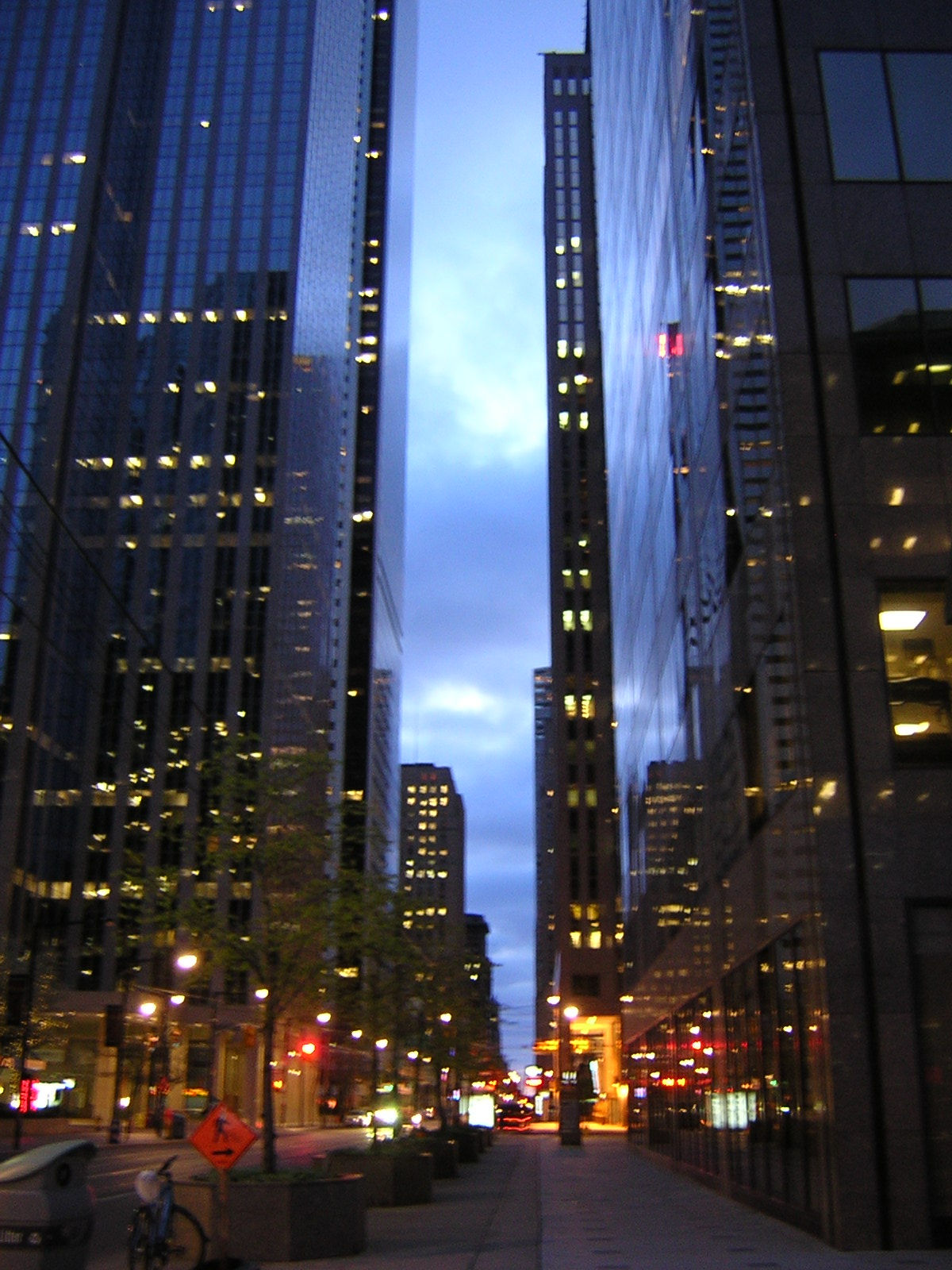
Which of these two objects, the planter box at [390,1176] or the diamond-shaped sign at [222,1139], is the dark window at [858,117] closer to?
the diamond-shaped sign at [222,1139]

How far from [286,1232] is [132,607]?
348ft

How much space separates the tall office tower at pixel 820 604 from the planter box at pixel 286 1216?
6.47 m

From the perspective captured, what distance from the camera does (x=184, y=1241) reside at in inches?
581

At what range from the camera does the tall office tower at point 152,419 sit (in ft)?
355

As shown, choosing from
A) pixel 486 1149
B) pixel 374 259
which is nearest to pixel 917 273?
pixel 486 1149

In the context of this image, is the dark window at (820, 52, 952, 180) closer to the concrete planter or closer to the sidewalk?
the sidewalk

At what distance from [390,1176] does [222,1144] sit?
42.0ft

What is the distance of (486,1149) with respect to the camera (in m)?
50.2

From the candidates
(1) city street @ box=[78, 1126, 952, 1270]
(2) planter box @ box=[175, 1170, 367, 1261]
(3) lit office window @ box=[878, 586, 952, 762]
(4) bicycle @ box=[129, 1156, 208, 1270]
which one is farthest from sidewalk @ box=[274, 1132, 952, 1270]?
(3) lit office window @ box=[878, 586, 952, 762]

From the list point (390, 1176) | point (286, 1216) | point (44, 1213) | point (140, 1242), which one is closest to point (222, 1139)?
point (140, 1242)

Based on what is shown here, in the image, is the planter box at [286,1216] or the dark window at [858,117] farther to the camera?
the dark window at [858,117]

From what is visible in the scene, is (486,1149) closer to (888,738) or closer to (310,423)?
(888,738)

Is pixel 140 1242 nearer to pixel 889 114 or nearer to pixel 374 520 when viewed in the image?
pixel 889 114

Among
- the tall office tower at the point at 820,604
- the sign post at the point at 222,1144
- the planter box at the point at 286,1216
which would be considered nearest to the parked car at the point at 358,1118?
the tall office tower at the point at 820,604
